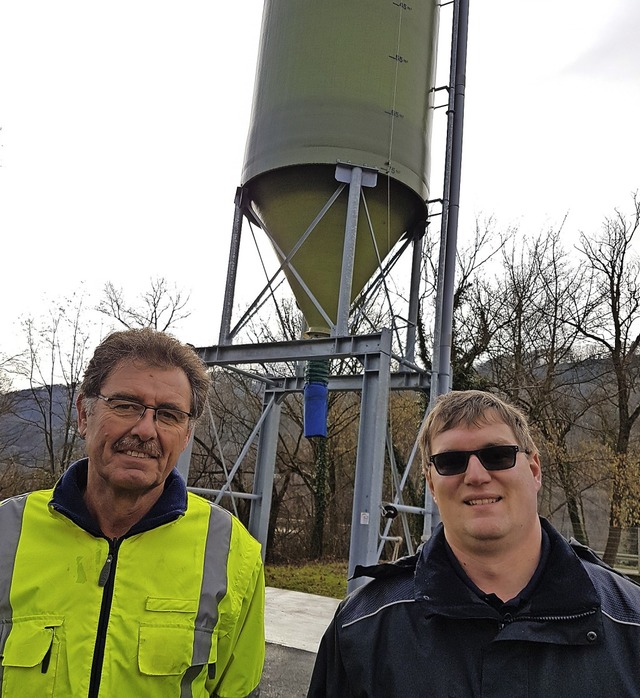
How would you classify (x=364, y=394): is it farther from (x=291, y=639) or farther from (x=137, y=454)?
(x=137, y=454)

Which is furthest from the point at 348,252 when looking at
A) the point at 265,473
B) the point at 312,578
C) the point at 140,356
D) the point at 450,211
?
the point at 312,578

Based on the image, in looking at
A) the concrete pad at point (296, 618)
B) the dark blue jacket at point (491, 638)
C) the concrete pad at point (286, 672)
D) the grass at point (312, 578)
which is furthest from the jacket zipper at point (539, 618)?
the grass at point (312, 578)

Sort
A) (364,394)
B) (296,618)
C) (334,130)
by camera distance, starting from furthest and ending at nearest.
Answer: (296,618) < (334,130) < (364,394)

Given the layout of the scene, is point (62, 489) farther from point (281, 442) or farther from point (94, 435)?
point (281, 442)

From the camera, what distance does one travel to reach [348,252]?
569cm

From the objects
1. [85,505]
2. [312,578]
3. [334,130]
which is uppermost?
[334,130]

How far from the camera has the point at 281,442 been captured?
725 inches

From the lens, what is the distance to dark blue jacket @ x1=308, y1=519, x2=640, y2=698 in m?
1.40

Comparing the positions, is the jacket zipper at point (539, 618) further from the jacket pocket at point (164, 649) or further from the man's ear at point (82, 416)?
the man's ear at point (82, 416)

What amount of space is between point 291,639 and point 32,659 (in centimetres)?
540

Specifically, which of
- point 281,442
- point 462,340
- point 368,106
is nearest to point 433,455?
point 368,106

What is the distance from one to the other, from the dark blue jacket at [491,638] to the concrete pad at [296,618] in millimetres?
4847

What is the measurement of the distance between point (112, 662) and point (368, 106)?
5.79 metres

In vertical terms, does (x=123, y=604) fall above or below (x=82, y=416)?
below
